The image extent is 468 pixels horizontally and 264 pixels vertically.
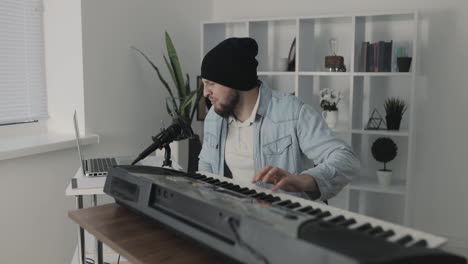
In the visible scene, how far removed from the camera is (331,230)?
846 millimetres

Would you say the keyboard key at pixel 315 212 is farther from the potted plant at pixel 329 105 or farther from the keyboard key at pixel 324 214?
the potted plant at pixel 329 105

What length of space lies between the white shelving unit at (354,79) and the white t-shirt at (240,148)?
1.57 m

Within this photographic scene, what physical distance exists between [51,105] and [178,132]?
202 centimetres

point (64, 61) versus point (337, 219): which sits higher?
point (64, 61)

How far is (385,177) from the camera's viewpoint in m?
3.41

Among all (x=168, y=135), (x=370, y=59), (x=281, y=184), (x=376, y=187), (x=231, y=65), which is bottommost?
(x=376, y=187)

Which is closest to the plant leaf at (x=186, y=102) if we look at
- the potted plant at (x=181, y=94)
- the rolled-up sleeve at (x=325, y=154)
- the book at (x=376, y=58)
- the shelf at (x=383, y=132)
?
the potted plant at (x=181, y=94)

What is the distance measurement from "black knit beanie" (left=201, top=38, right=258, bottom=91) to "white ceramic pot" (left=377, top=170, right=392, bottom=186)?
6.24 feet

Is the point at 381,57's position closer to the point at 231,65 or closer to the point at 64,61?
the point at 231,65

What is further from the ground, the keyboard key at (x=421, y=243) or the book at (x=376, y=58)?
the book at (x=376, y=58)

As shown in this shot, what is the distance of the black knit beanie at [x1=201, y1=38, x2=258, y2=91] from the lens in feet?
6.04

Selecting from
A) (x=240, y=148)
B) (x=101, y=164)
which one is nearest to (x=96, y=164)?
(x=101, y=164)

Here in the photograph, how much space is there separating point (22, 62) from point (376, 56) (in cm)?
240

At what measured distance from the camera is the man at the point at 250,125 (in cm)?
184
